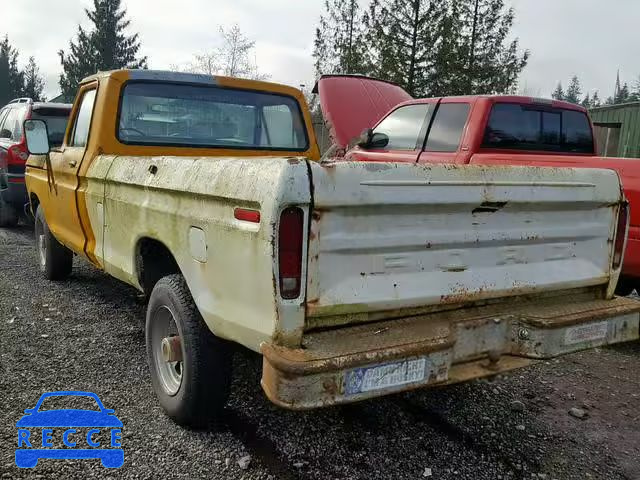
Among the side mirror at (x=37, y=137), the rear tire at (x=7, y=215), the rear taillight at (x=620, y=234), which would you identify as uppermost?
the side mirror at (x=37, y=137)

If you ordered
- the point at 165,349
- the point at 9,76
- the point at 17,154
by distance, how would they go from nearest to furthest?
the point at 165,349
the point at 17,154
the point at 9,76

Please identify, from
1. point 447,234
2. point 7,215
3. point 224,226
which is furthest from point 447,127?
point 7,215

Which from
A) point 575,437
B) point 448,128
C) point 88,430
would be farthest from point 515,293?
point 448,128

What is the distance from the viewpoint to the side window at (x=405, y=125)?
599cm

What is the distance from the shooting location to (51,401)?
321cm

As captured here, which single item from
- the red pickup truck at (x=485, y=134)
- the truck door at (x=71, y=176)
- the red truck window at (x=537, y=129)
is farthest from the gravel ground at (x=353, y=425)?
the red truck window at (x=537, y=129)

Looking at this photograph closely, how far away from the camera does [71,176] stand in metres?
4.38

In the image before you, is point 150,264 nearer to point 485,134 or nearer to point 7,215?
point 485,134

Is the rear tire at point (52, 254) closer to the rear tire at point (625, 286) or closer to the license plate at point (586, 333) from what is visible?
the license plate at point (586, 333)

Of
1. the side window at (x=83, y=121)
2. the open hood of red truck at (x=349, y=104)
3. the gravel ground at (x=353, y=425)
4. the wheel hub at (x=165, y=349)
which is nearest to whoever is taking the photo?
the gravel ground at (x=353, y=425)

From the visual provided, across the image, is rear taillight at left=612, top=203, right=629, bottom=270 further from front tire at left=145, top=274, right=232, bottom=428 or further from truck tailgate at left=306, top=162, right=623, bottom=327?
front tire at left=145, top=274, right=232, bottom=428

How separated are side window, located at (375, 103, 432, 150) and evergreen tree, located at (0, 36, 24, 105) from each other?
53864 millimetres

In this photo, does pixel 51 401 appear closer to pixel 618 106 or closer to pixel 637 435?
pixel 637 435

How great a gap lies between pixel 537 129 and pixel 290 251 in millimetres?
4312
